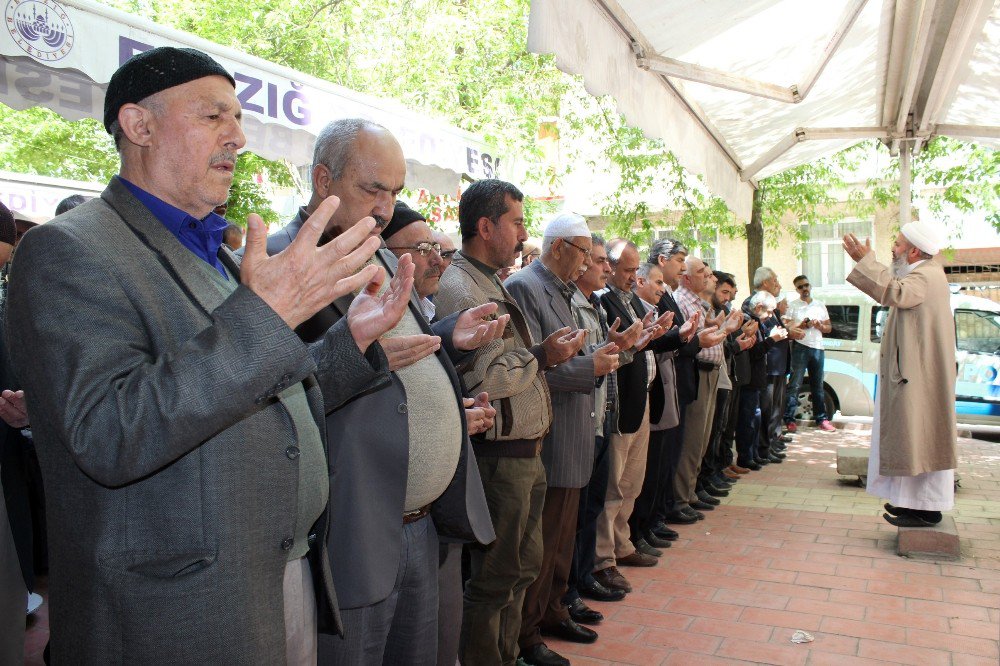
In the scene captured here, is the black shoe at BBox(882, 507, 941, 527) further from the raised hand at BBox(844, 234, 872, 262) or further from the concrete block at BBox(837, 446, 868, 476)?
the raised hand at BBox(844, 234, 872, 262)

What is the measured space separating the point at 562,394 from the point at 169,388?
9.61ft

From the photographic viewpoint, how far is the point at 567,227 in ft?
15.1

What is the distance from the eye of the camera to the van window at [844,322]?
1295cm

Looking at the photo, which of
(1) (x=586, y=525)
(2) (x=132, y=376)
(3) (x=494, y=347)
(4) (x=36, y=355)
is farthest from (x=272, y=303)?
(1) (x=586, y=525)

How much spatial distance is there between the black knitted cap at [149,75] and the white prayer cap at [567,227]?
114 inches

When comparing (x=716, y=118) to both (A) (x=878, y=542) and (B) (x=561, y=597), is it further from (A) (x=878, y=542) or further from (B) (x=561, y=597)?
(B) (x=561, y=597)

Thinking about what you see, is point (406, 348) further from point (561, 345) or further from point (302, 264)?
point (561, 345)

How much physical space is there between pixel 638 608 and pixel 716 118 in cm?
433

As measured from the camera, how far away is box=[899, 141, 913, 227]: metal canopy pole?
793 cm

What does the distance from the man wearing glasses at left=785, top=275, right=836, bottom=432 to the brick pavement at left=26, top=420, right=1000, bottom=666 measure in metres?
4.30

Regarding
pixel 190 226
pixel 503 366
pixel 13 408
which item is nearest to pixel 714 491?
pixel 503 366

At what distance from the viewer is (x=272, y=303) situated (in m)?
1.53

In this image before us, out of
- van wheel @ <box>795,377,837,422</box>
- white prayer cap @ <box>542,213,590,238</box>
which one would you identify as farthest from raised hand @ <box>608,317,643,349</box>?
van wheel @ <box>795,377,837,422</box>

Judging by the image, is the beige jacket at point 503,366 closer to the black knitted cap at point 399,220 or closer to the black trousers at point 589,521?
the black knitted cap at point 399,220
